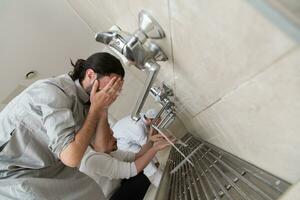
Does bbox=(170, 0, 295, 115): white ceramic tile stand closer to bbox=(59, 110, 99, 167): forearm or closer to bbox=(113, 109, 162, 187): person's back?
bbox=(59, 110, 99, 167): forearm

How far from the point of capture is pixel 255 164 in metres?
0.71

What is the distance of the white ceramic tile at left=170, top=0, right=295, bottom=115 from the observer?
40 centimetres

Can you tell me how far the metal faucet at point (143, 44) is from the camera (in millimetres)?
743

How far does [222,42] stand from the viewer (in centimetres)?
51

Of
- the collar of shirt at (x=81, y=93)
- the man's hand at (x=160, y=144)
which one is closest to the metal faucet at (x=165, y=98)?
the man's hand at (x=160, y=144)

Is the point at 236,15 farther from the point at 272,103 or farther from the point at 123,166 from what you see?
the point at 123,166

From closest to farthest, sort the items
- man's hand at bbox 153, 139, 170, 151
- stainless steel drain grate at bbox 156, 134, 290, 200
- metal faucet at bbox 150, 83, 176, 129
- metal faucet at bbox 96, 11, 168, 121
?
stainless steel drain grate at bbox 156, 134, 290, 200
metal faucet at bbox 96, 11, 168, 121
metal faucet at bbox 150, 83, 176, 129
man's hand at bbox 153, 139, 170, 151

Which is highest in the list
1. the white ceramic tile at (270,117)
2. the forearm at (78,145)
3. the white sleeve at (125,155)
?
the forearm at (78,145)

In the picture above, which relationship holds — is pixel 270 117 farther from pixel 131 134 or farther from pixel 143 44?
pixel 131 134

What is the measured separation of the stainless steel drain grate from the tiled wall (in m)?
0.03

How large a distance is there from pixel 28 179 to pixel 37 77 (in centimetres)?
114

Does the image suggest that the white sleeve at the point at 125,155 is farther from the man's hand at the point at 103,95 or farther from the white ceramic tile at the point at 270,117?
the white ceramic tile at the point at 270,117

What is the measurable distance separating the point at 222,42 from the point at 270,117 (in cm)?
16

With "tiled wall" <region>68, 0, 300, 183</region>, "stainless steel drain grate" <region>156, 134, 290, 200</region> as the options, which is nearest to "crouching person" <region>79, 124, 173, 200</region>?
"stainless steel drain grate" <region>156, 134, 290, 200</region>
